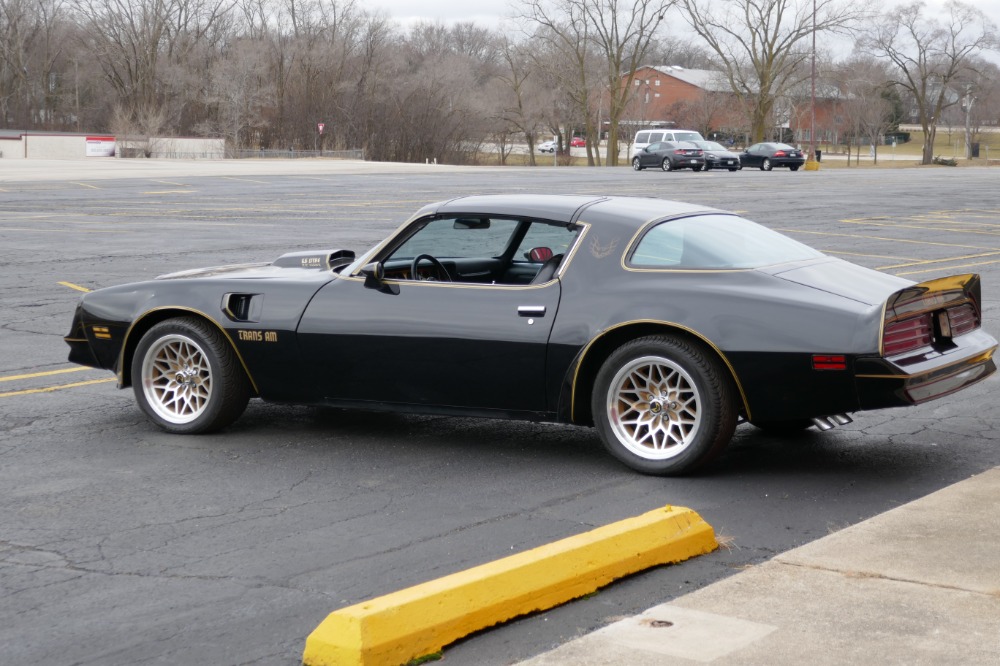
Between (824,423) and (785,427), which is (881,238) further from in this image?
(824,423)

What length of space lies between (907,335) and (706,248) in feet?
3.50

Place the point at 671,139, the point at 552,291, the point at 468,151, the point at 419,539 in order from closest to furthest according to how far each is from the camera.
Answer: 1. the point at 419,539
2. the point at 552,291
3. the point at 671,139
4. the point at 468,151

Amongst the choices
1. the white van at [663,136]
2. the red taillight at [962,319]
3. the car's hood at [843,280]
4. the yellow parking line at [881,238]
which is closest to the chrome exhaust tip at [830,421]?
the car's hood at [843,280]

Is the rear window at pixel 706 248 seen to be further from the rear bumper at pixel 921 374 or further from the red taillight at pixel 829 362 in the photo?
the rear bumper at pixel 921 374

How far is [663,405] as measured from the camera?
19.7ft

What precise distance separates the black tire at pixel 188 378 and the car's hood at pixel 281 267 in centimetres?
36

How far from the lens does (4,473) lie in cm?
613

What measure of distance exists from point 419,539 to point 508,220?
2070mm

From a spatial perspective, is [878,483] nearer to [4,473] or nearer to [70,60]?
[4,473]

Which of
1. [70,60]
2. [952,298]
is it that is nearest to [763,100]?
[70,60]

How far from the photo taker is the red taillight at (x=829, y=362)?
5672 mm

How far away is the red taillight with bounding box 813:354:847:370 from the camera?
18.6ft

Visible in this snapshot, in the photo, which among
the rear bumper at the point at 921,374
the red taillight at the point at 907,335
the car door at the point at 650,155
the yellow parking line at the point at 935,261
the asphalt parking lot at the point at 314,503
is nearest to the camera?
the asphalt parking lot at the point at 314,503

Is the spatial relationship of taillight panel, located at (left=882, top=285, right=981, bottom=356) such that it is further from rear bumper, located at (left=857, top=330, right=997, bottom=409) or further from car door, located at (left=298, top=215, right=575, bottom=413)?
car door, located at (left=298, top=215, right=575, bottom=413)
